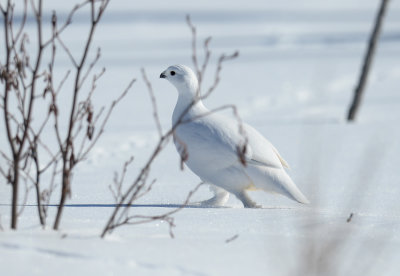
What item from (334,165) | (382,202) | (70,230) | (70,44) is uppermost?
(70,230)

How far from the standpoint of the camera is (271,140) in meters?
7.54

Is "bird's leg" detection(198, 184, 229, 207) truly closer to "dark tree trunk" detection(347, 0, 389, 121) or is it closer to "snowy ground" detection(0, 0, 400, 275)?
"snowy ground" detection(0, 0, 400, 275)

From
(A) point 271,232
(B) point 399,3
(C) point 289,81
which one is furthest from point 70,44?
(A) point 271,232

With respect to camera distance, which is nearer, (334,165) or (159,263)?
(159,263)

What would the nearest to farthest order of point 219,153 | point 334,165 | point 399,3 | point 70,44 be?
1. point 219,153
2. point 334,165
3. point 70,44
4. point 399,3

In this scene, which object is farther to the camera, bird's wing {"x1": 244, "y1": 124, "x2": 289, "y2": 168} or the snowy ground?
bird's wing {"x1": 244, "y1": 124, "x2": 289, "y2": 168}

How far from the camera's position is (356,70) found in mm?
11984

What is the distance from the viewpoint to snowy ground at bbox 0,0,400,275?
274 cm

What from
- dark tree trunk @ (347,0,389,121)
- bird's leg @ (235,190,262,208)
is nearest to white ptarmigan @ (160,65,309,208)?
bird's leg @ (235,190,262,208)

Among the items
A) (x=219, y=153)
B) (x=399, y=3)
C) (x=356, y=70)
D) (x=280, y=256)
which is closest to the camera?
(x=280, y=256)

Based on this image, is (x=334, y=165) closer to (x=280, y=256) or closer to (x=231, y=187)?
(x=231, y=187)

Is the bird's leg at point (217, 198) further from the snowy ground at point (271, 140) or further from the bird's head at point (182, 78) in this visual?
the bird's head at point (182, 78)

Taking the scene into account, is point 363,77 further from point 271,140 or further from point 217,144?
point 217,144

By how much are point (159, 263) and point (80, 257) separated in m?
0.26
